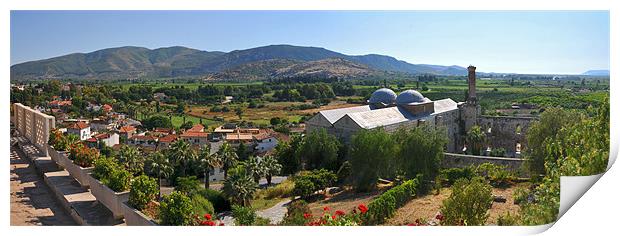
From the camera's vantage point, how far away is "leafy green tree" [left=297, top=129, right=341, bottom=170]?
24.9 metres

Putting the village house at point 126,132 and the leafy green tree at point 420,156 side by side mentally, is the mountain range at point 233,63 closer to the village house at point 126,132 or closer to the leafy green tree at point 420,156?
the village house at point 126,132

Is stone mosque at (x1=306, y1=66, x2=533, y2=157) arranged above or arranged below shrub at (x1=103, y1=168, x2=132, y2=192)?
above

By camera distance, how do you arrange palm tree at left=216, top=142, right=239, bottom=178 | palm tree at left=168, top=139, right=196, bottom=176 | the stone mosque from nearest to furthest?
palm tree at left=168, top=139, right=196, bottom=176
palm tree at left=216, top=142, right=239, bottom=178
the stone mosque

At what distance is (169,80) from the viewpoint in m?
103

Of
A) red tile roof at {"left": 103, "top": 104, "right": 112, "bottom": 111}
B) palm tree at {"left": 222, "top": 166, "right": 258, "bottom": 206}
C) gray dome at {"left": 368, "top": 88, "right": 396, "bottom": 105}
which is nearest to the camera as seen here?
palm tree at {"left": 222, "top": 166, "right": 258, "bottom": 206}

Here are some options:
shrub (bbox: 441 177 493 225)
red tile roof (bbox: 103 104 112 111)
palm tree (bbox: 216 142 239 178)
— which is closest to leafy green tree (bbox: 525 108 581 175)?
shrub (bbox: 441 177 493 225)

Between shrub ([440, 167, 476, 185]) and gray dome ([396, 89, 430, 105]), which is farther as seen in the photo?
gray dome ([396, 89, 430, 105])

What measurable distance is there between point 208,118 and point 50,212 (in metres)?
49.4

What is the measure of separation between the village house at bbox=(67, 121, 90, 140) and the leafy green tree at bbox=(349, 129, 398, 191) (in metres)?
27.9

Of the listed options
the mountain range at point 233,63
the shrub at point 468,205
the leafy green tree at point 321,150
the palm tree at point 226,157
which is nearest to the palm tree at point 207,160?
the palm tree at point 226,157

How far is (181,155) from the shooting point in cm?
2628

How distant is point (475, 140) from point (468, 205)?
2153 cm

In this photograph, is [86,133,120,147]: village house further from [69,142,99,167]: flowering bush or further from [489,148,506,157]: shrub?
[489,148,506,157]: shrub
